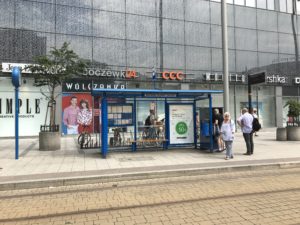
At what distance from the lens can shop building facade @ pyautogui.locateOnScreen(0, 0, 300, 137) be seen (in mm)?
21766

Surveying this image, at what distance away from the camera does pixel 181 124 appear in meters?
14.0

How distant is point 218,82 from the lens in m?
27.1

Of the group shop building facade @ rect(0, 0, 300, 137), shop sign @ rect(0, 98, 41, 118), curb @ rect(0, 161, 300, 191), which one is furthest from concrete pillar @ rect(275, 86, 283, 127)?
shop sign @ rect(0, 98, 41, 118)

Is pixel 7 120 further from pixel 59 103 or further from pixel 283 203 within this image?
pixel 283 203

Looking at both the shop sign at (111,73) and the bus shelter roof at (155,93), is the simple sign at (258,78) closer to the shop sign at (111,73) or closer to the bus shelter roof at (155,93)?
the bus shelter roof at (155,93)

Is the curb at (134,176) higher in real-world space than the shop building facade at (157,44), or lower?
lower

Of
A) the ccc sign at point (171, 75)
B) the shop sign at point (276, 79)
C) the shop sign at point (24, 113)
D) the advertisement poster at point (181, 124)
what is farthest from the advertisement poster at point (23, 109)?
the shop sign at point (276, 79)

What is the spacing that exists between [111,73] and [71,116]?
4.16 meters

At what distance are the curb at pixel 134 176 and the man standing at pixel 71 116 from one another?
14.8m

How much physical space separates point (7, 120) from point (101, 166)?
1397 cm

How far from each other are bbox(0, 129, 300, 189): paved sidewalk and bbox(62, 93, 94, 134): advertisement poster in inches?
365

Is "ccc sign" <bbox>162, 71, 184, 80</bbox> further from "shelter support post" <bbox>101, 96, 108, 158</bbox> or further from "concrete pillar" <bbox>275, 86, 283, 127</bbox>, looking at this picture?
"shelter support post" <bbox>101, 96, 108, 158</bbox>

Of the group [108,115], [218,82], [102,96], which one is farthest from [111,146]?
[218,82]

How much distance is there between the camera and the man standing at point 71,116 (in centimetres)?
2289
